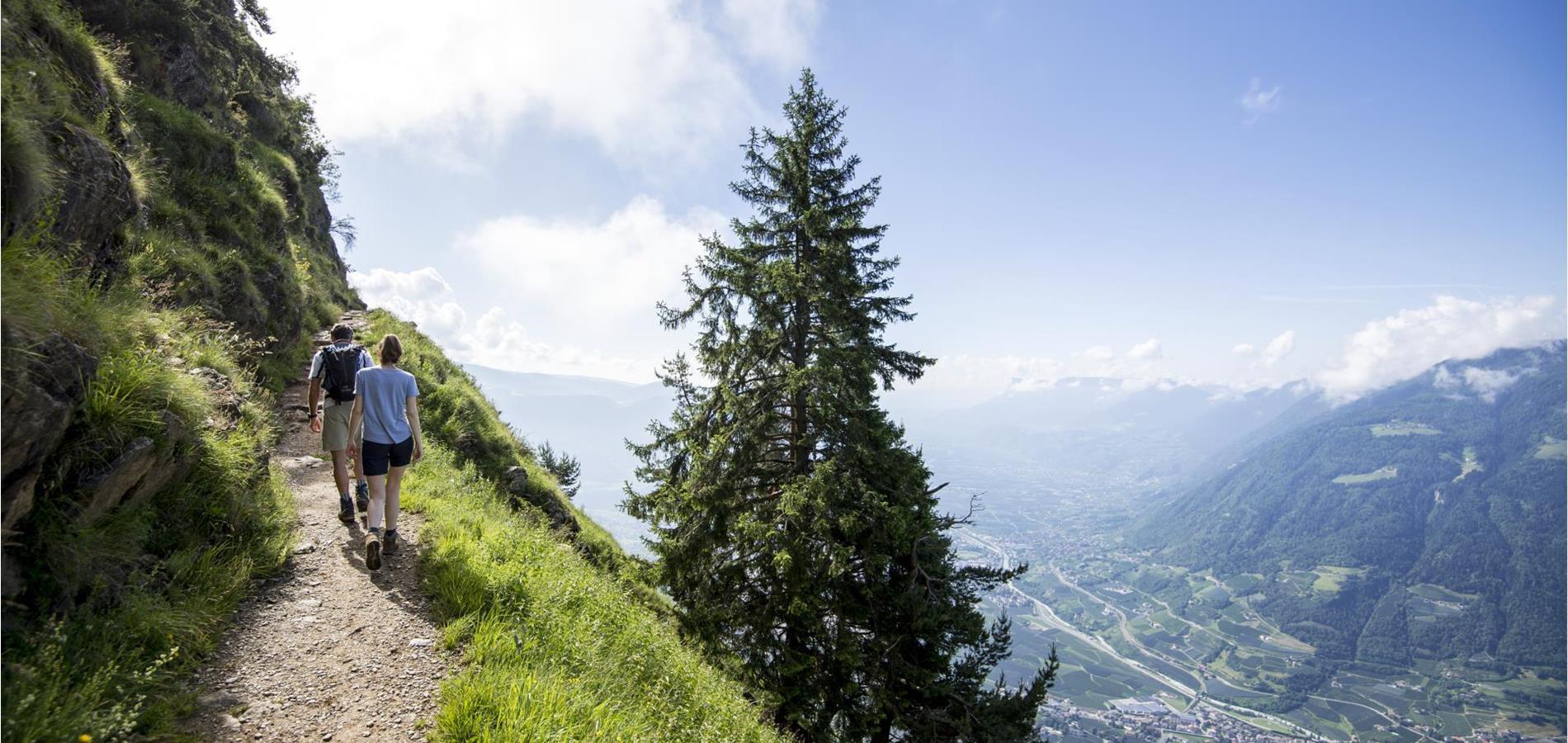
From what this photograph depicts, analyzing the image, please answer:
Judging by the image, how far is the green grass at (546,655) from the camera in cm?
421

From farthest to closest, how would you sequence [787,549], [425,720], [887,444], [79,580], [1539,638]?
[1539,638]
[887,444]
[787,549]
[425,720]
[79,580]

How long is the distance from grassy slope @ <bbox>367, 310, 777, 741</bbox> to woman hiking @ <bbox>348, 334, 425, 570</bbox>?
2.37 feet

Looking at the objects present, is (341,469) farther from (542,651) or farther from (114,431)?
(542,651)

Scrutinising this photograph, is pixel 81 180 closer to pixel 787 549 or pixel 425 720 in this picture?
pixel 425 720

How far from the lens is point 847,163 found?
1267 centimetres

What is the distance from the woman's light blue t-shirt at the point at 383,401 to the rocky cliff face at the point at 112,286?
1.28m

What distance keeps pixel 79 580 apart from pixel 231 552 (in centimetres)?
162

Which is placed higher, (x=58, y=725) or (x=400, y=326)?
(x=400, y=326)

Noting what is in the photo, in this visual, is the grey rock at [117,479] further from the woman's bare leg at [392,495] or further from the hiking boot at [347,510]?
the hiking boot at [347,510]

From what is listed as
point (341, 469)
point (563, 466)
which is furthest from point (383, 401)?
point (563, 466)

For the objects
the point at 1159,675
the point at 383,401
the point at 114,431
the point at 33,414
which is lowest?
the point at 1159,675

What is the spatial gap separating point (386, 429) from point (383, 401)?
340 millimetres

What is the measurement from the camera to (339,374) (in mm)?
7402

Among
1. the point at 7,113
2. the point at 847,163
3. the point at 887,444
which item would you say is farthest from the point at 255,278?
the point at 887,444
